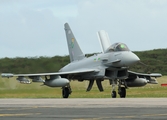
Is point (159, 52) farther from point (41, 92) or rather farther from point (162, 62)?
point (41, 92)

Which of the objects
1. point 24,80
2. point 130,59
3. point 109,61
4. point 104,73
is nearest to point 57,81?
point 24,80

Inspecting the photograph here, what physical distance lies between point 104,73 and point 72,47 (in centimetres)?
607

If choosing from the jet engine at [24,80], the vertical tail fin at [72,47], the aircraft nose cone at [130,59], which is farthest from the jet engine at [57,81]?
the vertical tail fin at [72,47]

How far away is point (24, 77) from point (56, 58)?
27.4 feet

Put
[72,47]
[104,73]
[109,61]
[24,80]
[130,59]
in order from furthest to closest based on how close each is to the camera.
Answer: [72,47] → [104,73] → [109,61] → [24,80] → [130,59]

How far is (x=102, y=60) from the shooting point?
28.3 m

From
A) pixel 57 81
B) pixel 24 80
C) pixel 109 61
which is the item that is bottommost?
pixel 57 81

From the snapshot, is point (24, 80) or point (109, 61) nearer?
point (24, 80)

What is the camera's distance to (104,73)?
91.6 ft

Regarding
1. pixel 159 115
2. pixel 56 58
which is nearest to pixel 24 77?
pixel 56 58

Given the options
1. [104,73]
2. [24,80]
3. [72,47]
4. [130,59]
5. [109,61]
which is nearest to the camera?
[130,59]

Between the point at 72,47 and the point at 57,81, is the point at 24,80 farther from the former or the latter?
the point at 72,47

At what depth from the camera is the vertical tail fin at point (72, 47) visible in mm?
32884

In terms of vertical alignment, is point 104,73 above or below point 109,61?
below
